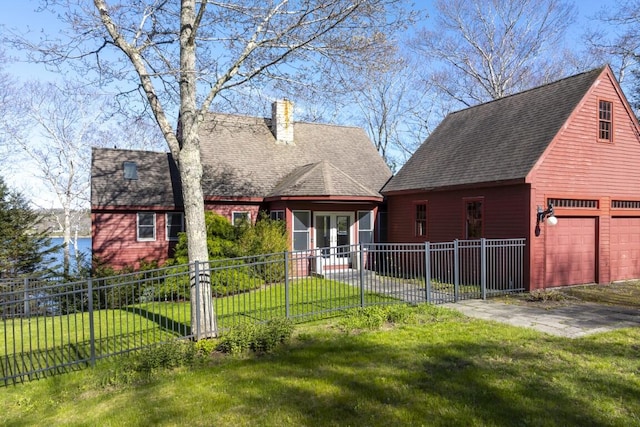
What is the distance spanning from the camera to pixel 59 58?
817 cm

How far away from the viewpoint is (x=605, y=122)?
12883 mm

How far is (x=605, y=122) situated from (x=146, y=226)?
16.1m

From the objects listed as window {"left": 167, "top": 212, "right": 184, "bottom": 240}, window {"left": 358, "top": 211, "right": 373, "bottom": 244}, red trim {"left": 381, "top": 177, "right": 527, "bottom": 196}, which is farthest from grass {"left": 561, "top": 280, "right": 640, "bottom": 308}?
window {"left": 167, "top": 212, "right": 184, "bottom": 240}

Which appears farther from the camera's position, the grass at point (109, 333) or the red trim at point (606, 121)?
the red trim at point (606, 121)

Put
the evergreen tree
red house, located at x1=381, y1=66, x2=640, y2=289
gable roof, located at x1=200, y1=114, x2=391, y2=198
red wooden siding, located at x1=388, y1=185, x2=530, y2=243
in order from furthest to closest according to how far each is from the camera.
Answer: gable roof, located at x1=200, y1=114, x2=391, y2=198 → the evergreen tree → red wooden siding, located at x1=388, y1=185, x2=530, y2=243 → red house, located at x1=381, y1=66, x2=640, y2=289

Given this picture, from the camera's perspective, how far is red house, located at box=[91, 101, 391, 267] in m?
15.3

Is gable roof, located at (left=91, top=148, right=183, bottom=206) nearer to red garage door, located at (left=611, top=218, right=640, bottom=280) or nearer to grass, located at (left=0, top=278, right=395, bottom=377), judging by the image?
grass, located at (left=0, top=278, right=395, bottom=377)

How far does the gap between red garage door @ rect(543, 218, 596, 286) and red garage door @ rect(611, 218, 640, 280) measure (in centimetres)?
100

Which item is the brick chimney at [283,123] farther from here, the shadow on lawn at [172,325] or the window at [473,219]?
the shadow on lawn at [172,325]

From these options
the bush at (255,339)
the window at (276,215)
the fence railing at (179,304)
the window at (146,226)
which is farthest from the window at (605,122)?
the window at (146,226)

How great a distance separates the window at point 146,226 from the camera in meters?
15.7

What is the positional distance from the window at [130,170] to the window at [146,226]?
1835 millimetres

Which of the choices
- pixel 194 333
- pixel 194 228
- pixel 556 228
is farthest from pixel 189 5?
pixel 556 228

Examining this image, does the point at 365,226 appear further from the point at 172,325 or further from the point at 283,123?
the point at 172,325
